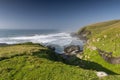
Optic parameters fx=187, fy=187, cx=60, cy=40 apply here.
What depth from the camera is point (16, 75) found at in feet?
83.5

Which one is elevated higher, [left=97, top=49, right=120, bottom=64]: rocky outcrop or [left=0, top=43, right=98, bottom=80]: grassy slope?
[left=0, top=43, right=98, bottom=80]: grassy slope

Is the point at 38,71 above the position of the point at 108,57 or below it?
above

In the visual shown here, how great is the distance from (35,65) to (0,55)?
32.1 ft

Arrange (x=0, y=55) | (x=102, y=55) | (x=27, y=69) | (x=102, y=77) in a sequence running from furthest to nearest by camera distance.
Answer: (x=102, y=55) → (x=0, y=55) → (x=27, y=69) → (x=102, y=77)

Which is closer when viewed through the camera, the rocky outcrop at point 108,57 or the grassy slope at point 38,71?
the grassy slope at point 38,71

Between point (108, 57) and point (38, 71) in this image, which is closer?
point (38, 71)

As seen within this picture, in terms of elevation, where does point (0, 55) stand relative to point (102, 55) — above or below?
above

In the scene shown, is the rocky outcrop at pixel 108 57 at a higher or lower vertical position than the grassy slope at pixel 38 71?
lower

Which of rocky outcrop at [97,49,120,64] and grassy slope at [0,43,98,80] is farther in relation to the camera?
rocky outcrop at [97,49,120,64]

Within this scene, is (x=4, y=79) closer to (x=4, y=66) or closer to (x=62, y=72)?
(x=4, y=66)

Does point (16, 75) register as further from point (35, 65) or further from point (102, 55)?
point (102, 55)

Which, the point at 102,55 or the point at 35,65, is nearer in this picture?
the point at 35,65

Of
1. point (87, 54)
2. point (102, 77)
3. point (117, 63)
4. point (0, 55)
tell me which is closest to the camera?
point (102, 77)

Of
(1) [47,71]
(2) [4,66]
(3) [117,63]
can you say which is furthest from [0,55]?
(3) [117,63]
